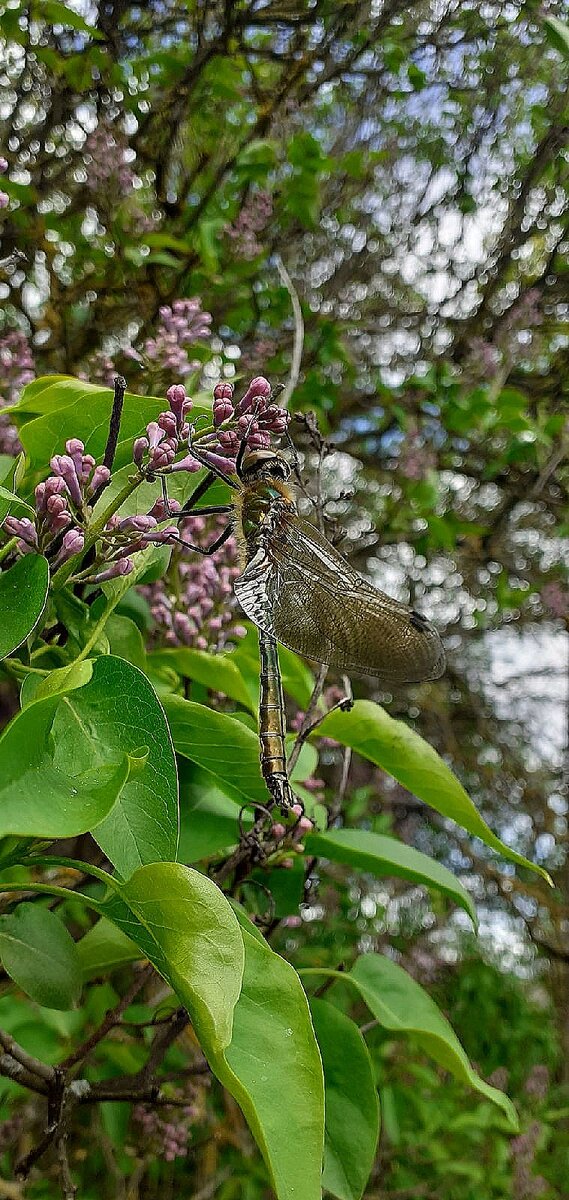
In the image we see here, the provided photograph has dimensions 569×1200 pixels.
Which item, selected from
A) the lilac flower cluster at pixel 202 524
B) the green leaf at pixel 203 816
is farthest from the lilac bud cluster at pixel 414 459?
the green leaf at pixel 203 816

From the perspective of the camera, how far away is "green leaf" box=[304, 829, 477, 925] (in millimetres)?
620

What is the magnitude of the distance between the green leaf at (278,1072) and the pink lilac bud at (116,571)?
203 millimetres

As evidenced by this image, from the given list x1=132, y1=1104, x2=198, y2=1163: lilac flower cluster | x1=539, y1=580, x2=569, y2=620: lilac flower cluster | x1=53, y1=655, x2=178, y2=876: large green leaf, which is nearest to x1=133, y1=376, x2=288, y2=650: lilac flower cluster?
x1=53, y1=655, x2=178, y2=876: large green leaf

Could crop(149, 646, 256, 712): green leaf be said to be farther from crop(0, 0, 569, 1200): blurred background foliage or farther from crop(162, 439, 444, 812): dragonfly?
crop(0, 0, 569, 1200): blurred background foliage

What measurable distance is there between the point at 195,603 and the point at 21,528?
0.27m

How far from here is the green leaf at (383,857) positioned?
62cm

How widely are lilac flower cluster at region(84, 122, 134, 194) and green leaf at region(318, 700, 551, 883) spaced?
3.50 ft

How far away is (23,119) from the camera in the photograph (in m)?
1.69

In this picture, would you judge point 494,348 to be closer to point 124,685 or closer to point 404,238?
point 404,238

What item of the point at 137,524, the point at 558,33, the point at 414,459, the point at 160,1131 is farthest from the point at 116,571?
the point at 414,459

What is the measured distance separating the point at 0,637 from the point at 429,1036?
433mm

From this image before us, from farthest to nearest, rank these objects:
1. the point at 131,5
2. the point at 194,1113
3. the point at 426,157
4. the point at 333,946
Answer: the point at 426,157
the point at 333,946
the point at 131,5
the point at 194,1113

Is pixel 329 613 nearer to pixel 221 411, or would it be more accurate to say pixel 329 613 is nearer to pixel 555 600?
pixel 221 411

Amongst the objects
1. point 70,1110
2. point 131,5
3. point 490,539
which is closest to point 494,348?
point 490,539
